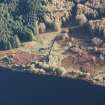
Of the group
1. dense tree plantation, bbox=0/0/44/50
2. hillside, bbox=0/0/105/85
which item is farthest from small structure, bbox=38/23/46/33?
dense tree plantation, bbox=0/0/44/50

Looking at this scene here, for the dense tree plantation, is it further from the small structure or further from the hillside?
the small structure

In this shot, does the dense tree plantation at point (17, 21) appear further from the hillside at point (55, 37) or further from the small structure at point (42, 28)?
the small structure at point (42, 28)

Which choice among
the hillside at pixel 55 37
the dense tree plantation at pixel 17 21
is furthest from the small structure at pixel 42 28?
the dense tree plantation at pixel 17 21

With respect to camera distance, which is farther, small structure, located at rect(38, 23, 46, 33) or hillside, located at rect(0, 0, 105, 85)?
small structure, located at rect(38, 23, 46, 33)

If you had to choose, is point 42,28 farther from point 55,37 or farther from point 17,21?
point 17,21

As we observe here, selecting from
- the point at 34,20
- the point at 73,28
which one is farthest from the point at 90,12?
the point at 34,20

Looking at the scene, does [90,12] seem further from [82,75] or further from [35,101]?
[35,101]
